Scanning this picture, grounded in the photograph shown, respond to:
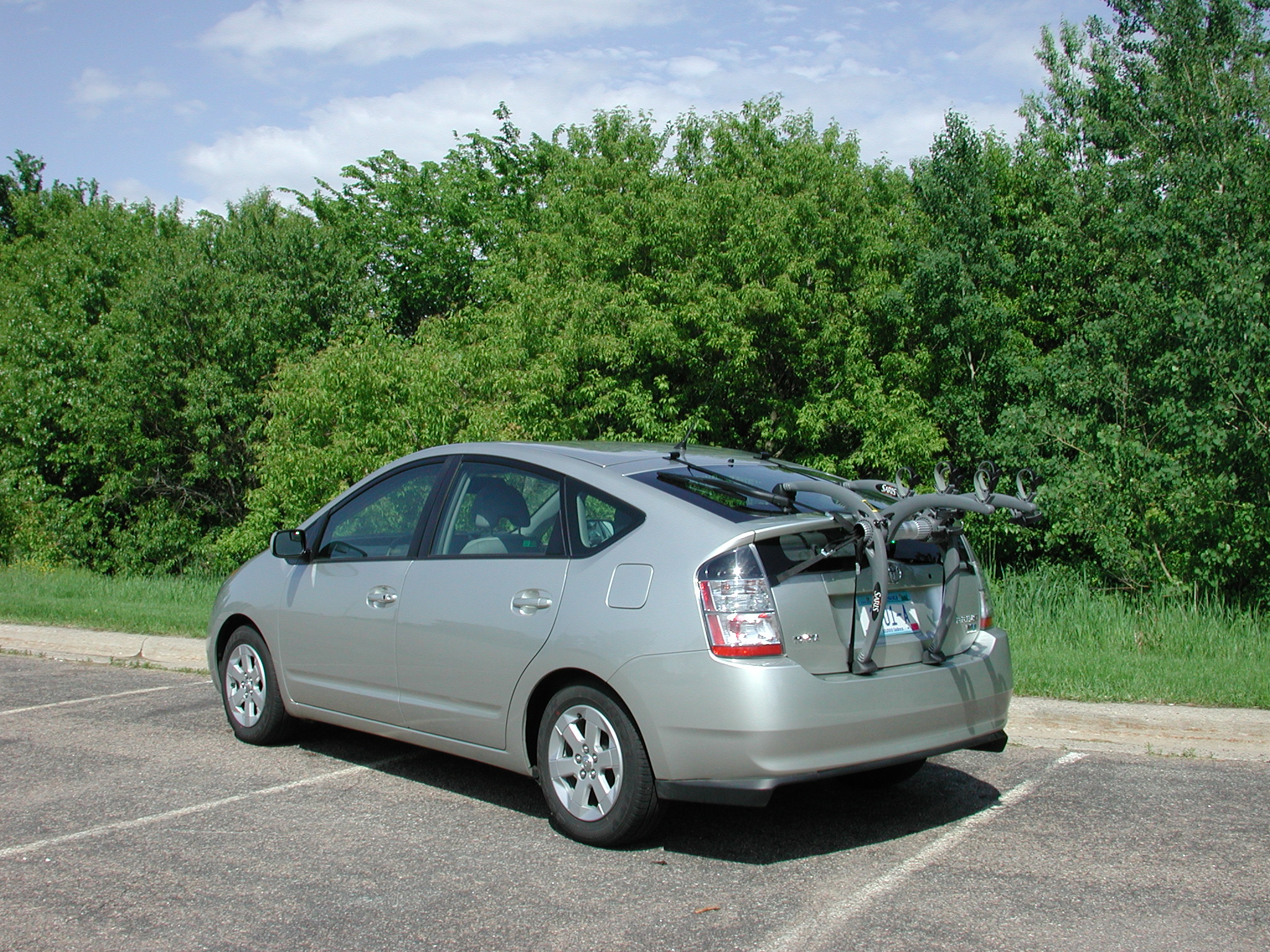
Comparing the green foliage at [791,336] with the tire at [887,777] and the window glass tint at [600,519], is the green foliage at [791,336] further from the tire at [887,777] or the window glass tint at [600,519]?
the window glass tint at [600,519]

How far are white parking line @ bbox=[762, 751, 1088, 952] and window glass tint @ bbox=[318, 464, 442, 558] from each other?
2.67 metres

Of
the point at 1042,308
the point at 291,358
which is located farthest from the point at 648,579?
the point at 291,358

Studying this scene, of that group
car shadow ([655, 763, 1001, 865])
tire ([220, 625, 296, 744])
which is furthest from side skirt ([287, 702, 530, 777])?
car shadow ([655, 763, 1001, 865])

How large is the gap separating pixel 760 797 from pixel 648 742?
48 centimetres

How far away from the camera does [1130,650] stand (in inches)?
354

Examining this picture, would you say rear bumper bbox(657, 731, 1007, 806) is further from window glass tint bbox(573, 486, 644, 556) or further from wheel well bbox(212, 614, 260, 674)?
wheel well bbox(212, 614, 260, 674)

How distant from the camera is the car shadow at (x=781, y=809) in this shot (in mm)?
4711

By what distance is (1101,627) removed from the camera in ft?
31.7

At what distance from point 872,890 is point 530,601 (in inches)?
69.7

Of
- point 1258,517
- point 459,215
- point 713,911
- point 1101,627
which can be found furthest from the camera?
point 459,215

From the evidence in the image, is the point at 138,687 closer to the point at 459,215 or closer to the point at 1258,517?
the point at 1258,517

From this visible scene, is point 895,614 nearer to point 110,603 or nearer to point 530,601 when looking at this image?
point 530,601

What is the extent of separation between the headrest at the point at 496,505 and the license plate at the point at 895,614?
158 cm

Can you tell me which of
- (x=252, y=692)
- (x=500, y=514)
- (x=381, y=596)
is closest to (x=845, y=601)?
(x=500, y=514)
